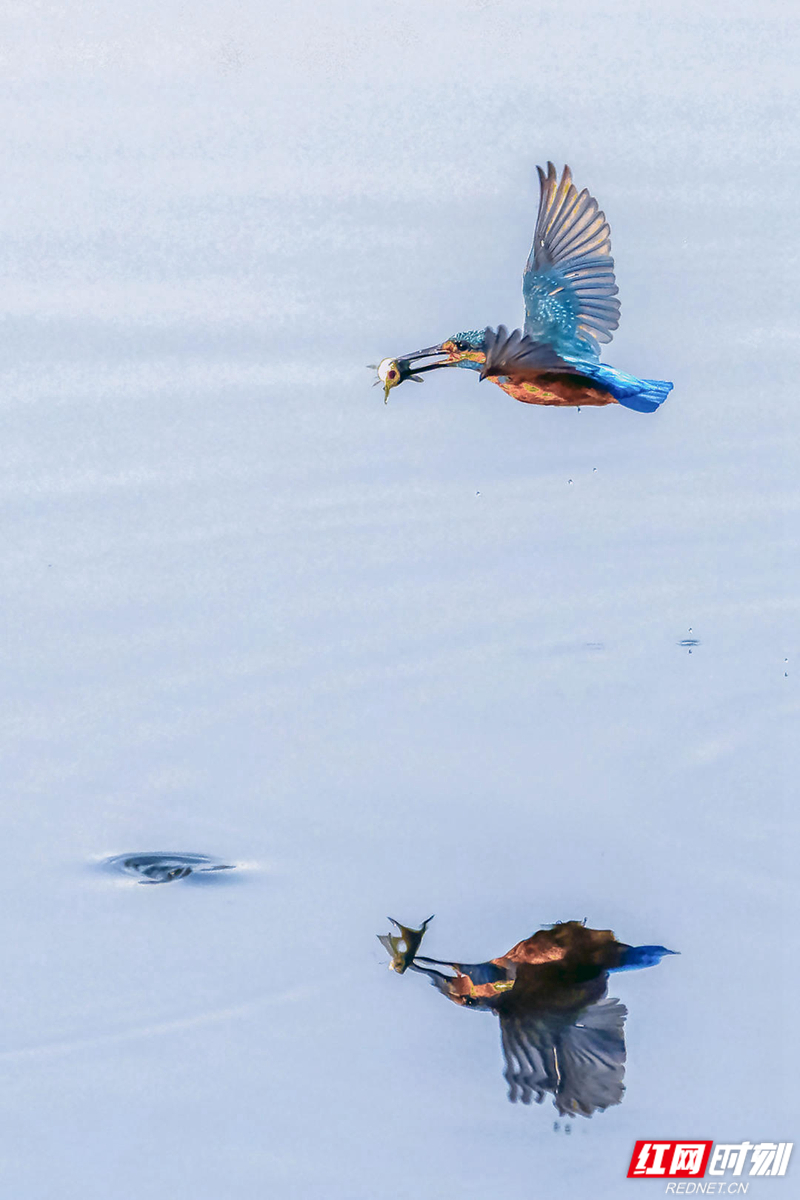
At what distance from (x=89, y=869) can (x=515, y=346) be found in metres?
1.23

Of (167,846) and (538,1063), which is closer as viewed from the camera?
(538,1063)

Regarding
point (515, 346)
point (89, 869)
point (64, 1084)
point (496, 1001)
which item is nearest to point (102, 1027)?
point (64, 1084)

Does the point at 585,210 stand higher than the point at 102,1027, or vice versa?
the point at 585,210

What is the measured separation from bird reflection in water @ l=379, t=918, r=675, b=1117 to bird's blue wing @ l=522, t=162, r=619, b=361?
1.17 metres

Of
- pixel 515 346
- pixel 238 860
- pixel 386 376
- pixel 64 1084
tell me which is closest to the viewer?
pixel 64 1084

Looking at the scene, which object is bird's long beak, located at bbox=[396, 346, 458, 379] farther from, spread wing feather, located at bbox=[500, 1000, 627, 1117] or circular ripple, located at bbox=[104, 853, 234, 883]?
spread wing feather, located at bbox=[500, 1000, 627, 1117]

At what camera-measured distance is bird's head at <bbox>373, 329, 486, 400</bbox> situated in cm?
364

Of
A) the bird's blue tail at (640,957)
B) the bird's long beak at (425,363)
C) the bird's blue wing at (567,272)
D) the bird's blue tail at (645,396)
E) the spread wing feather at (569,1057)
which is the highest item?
the bird's blue wing at (567,272)

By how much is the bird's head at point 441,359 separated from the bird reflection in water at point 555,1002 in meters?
1.21

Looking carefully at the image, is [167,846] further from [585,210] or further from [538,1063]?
[585,210]

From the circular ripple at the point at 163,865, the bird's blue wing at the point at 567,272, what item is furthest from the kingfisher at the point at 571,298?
the circular ripple at the point at 163,865

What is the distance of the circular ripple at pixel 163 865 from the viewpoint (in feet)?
10.1

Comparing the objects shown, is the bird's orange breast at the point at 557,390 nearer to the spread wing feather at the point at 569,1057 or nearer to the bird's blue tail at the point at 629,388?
the bird's blue tail at the point at 629,388

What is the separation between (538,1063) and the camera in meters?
2.80
